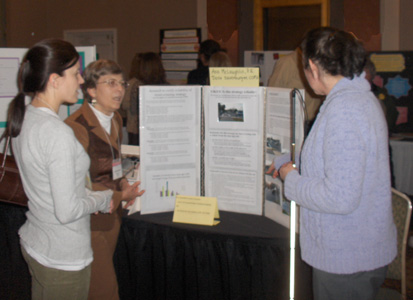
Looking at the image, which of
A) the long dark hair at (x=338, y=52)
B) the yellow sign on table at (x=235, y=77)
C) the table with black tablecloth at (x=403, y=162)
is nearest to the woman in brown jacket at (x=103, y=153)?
the yellow sign on table at (x=235, y=77)

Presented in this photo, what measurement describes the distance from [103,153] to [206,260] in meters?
0.60

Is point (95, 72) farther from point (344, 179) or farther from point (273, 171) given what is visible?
point (344, 179)

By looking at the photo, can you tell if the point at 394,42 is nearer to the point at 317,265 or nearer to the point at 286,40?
the point at 286,40

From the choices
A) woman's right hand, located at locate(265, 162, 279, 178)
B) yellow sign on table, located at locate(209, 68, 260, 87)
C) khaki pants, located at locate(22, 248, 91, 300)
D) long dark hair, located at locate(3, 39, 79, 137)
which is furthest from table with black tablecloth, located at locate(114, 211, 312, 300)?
long dark hair, located at locate(3, 39, 79, 137)

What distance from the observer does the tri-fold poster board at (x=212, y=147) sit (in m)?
1.71

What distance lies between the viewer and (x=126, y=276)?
1841 mm

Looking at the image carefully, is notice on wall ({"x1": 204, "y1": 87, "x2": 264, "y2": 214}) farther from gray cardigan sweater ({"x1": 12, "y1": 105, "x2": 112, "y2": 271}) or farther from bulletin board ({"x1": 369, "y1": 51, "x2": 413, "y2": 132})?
bulletin board ({"x1": 369, "y1": 51, "x2": 413, "y2": 132})

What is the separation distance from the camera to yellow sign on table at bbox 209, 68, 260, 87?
5.57ft

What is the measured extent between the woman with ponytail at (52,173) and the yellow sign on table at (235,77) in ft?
2.01

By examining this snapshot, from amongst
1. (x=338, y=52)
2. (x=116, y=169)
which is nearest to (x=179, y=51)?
(x=116, y=169)

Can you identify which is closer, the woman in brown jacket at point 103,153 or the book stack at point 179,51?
the woman in brown jacket at point 103,153

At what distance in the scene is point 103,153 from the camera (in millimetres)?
1644

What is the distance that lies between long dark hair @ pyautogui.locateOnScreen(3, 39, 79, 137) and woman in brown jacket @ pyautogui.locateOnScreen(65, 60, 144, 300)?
1.06 ft

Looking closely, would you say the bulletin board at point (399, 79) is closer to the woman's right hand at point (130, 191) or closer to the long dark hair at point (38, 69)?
the woman's right hand at point (130, 191)
